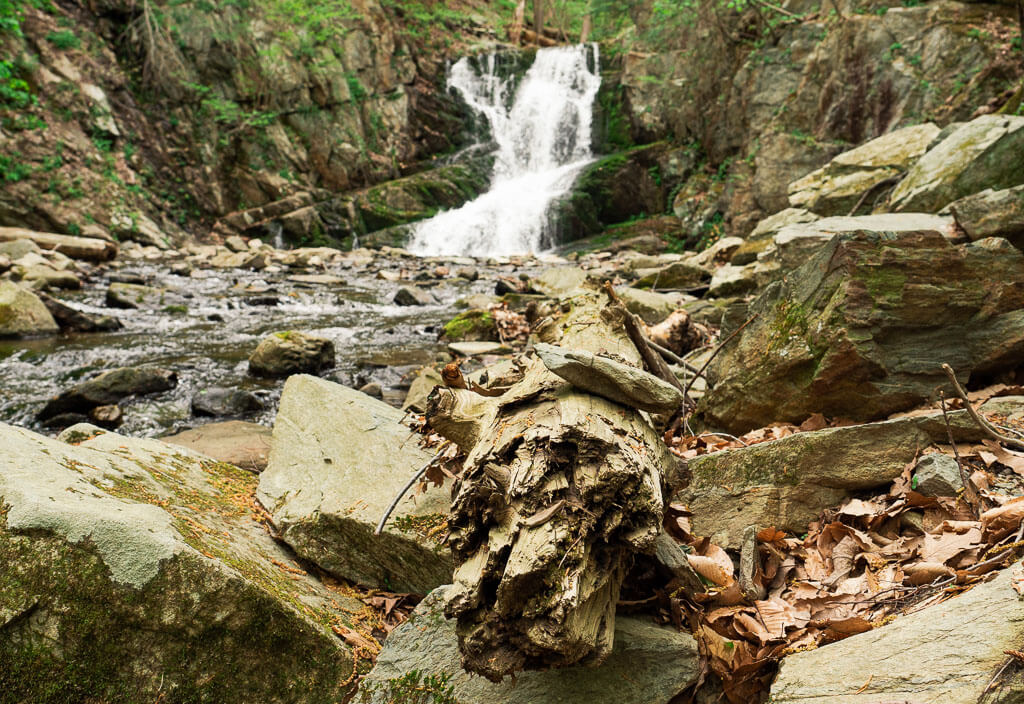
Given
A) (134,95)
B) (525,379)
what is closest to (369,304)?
(525,379)

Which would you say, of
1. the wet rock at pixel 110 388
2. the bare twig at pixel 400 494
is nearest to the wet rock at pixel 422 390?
the bare twig at pixel 400 494

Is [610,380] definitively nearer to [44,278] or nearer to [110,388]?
[110,388]

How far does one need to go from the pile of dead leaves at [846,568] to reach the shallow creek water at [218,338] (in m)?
4.39

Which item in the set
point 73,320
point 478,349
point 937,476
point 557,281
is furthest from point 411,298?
point 937,476

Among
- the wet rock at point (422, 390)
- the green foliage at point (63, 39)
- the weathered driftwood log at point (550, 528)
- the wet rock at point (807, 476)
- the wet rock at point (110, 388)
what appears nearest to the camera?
the weathered driftwood log at point (550, 528)

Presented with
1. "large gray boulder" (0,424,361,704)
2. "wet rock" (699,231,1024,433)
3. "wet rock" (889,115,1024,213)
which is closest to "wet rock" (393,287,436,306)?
"wet rock" (889,115,1024,213)

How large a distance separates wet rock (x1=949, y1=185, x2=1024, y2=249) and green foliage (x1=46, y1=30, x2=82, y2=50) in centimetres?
2214

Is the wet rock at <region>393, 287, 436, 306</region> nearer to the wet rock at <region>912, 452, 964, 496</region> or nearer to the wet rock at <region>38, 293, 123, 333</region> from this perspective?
the wet rock at <region>38, 293, 123, 333</region>

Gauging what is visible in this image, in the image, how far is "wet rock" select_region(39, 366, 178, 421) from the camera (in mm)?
5492

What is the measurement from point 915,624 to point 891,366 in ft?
Answer: 5.77

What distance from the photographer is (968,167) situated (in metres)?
4.67

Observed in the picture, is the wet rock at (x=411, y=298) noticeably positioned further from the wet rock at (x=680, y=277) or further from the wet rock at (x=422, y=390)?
the wet rock at (x=422, y=390)

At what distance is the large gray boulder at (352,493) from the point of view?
243 cm

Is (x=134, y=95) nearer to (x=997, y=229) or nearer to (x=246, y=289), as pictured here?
(x=246, y=289)
